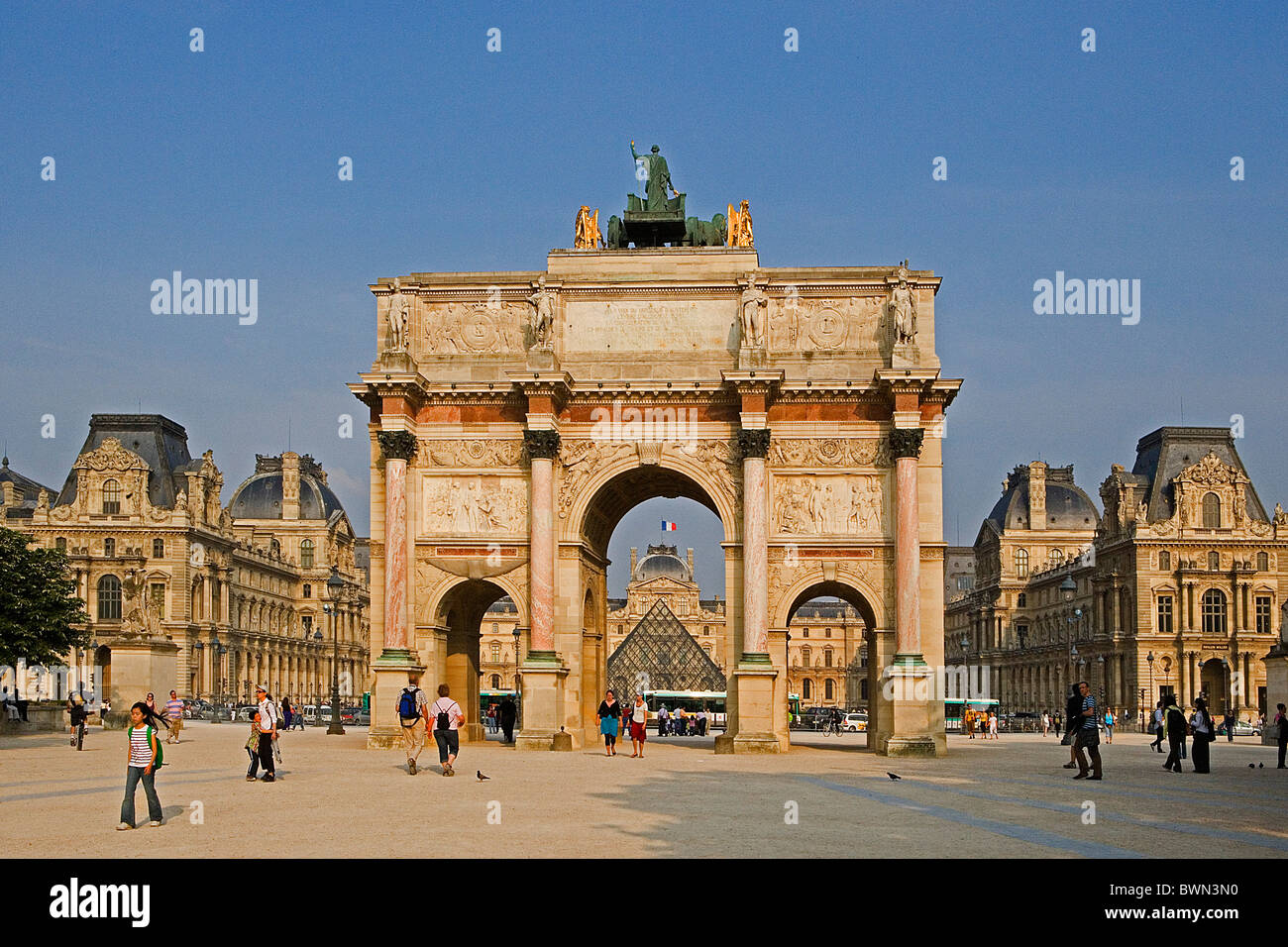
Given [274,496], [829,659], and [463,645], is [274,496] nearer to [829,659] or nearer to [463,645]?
[829,659]

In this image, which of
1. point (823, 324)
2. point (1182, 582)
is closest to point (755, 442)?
point (823, 324)

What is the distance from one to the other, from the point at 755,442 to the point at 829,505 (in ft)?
9.90

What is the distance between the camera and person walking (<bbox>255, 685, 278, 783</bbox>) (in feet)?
80.6

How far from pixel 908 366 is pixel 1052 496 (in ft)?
328

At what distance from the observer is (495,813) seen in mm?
18547

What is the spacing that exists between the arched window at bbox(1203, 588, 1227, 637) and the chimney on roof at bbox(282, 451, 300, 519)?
3088 inches

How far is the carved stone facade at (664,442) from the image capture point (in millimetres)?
40219

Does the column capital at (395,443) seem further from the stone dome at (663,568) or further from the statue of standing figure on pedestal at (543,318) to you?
the stone dome at (663,568)

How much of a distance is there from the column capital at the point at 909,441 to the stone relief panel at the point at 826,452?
1.07 m

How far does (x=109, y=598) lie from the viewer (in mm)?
98812

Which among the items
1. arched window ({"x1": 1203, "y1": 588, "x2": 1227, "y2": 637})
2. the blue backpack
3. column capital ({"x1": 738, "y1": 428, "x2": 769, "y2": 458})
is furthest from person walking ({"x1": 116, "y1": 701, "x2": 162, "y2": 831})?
arched window ({"x1": 1203, "y1": 588, "x2": 1227, "y2": 637})
